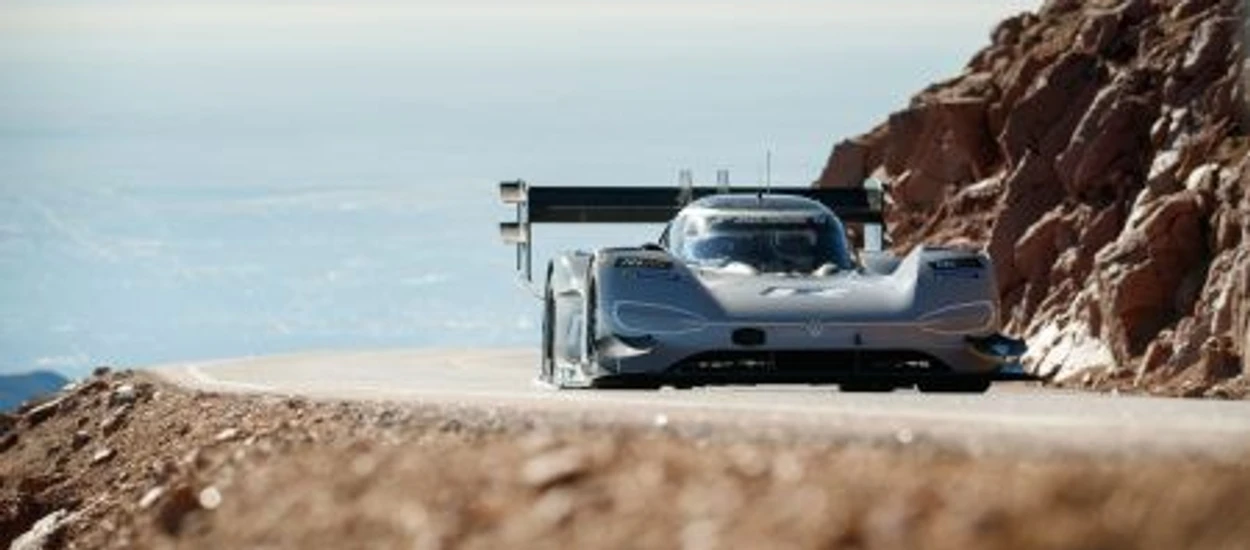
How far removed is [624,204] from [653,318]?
36.9 feet

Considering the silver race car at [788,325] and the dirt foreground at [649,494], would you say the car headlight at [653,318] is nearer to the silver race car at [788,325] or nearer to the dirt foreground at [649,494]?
the silver race car at [788,325]

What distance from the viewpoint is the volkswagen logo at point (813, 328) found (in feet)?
73.8

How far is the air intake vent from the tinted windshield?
245 cm

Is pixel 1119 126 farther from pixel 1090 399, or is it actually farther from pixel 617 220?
pixel 1090 399

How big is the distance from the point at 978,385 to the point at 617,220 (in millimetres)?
10865

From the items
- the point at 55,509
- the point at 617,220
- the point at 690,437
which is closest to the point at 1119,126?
the point at 617,220

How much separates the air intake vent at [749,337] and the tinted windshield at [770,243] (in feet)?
8.03

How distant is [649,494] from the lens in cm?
868

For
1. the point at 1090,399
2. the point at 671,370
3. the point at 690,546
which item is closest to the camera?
the point at 690,546

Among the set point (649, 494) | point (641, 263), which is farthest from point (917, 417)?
point (641, 263)

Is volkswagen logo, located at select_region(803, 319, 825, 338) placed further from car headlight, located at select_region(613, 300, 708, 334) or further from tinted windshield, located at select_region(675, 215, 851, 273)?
tinted windshield, located at select_region(675, 215, 851, 273)

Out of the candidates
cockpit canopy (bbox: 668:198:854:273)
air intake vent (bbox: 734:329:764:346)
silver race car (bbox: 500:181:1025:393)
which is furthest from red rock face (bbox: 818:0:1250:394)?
air intake vent (bbox: 734:329:764:346)

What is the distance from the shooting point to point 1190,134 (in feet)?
153

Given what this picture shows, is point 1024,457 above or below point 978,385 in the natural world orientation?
above
